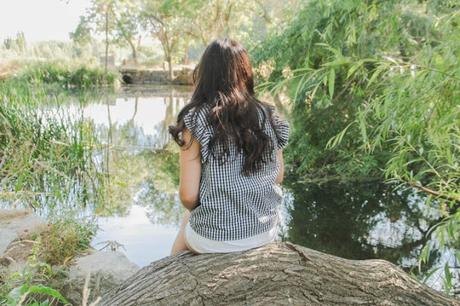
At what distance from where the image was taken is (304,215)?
531 cm

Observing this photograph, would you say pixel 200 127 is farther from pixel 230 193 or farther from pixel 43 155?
pixel 43 155

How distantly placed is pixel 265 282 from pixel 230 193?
285 mm

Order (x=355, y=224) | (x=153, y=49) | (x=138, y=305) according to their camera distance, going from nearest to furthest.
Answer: (x=138, y=305) → (x=355, y=224) → (x=153, y=49)

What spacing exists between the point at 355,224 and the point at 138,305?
3870 mm

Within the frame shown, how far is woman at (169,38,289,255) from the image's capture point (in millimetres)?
1592

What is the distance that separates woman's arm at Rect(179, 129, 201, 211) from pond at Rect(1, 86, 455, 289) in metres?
2.57

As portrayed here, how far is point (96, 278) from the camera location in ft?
10.1

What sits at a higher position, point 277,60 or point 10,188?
point 277,60

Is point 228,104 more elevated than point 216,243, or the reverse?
point 228,104

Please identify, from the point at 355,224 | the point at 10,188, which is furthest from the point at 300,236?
the point at 10,188

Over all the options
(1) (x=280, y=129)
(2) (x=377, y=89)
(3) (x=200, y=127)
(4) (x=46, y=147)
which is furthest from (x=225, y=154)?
(4) (x=46, y=147)

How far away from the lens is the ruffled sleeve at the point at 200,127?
61.9 inches

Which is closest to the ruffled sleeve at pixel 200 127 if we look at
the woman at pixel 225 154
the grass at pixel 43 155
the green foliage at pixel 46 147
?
the woman at pixel 225 154

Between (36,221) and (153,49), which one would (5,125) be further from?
(153,49)
